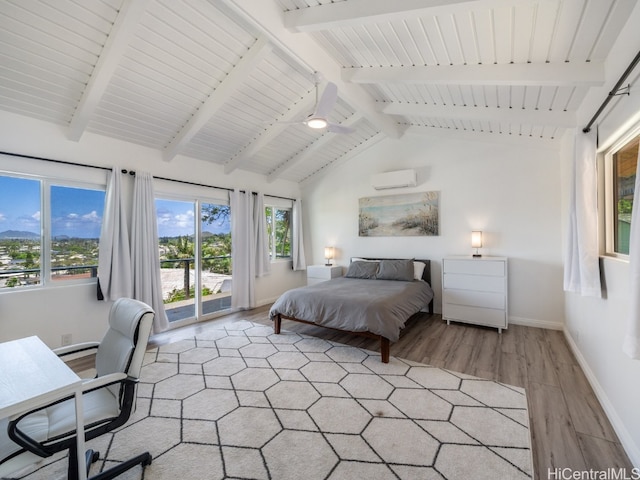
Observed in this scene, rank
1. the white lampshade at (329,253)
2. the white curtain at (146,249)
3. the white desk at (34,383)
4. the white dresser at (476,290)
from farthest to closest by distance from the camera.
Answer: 1. the white lampshade at (329,253)
2. the white dresser at (476,290)
3. the white curtain at (146,249)
4. the white desk at (34,383)

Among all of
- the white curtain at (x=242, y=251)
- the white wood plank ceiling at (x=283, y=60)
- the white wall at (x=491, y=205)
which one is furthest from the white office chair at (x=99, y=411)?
the white wall at (x=491, y=205)

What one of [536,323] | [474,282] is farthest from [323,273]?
[536,323]

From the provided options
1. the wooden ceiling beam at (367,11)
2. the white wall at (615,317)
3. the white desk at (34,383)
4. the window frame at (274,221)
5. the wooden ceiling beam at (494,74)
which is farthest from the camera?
the window frame at (274,221)

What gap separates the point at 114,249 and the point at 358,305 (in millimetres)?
2983

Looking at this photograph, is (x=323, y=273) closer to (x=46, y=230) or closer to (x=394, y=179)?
(x=394, y=179)

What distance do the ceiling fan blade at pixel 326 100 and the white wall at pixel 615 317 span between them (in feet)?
6.31

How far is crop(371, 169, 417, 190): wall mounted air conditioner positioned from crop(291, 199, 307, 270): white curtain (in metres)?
1.80

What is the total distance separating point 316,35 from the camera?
2791 mm

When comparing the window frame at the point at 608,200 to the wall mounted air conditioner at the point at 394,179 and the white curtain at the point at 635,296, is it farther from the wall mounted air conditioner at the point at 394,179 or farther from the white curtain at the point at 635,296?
the wall mounted air conditioner at the point at 394,179

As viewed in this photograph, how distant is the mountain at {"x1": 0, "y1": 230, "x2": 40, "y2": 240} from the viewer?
289 cm

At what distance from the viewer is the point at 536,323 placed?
13.3 ft

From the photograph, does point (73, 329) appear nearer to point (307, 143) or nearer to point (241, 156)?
point (241, 156)

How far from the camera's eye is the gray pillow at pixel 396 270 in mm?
4496

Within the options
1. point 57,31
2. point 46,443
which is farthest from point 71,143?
point 46,443
